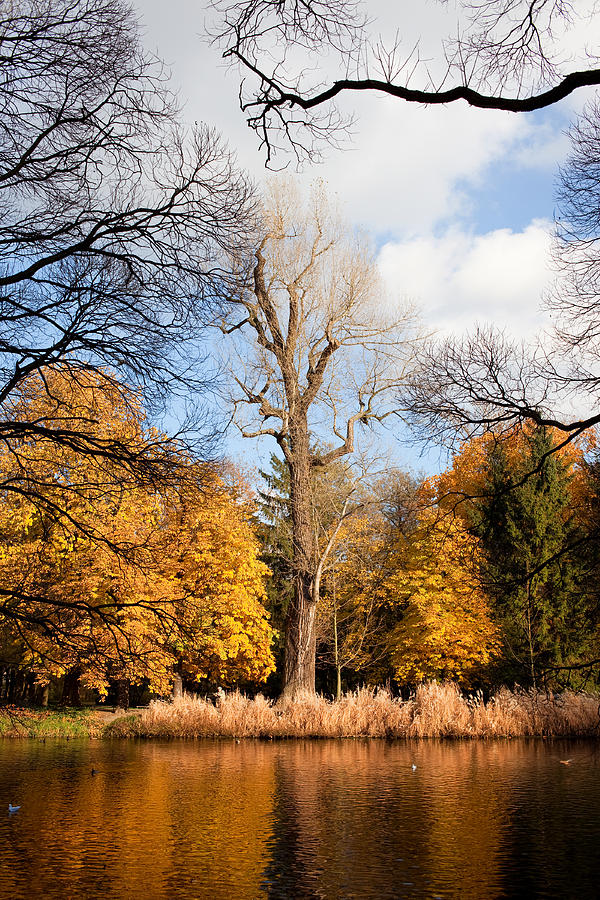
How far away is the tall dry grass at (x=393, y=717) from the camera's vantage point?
805 inches

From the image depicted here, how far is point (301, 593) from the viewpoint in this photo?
23500 mm

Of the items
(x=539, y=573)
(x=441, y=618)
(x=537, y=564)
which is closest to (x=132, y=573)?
(x=539, y=573)

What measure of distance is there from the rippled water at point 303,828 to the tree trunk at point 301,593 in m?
7.65

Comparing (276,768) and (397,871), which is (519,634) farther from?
(397,871)

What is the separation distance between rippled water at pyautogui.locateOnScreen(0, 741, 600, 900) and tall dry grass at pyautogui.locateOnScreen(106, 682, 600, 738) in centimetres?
516

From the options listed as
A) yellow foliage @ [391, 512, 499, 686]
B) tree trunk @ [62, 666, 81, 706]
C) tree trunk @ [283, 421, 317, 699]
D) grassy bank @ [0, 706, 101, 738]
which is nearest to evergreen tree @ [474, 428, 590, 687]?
yellow foliage @ [391, 512, 499, 686]

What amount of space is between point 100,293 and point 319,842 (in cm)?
549

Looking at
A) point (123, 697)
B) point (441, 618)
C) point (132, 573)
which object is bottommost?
point (123, 697)

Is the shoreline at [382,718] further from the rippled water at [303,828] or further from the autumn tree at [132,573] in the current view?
the rippled water at [303,828]

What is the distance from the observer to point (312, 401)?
24.7m

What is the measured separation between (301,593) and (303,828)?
15127 mm

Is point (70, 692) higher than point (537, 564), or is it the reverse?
point (537, 564)

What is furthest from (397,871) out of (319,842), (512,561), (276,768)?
(512,561)

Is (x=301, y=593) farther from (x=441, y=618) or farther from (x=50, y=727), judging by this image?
(x=50, y=727)
